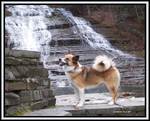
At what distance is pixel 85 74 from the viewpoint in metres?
6.31

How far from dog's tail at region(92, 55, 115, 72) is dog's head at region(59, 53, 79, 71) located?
309 mm

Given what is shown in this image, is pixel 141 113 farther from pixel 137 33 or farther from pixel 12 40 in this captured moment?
pixel 12 40

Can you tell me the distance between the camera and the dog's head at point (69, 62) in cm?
621

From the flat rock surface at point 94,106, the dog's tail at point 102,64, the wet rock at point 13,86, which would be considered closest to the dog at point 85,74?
the dog's tail at point 102,64

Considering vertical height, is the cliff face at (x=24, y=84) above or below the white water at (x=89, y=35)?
below

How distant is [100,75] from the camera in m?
6.28

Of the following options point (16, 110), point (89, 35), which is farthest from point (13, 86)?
point (89, 35)

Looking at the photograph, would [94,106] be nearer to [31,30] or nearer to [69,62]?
[69,62]

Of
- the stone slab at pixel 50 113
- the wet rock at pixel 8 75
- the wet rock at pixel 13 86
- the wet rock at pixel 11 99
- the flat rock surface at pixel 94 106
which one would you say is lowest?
the stone slab at pixel 50 113

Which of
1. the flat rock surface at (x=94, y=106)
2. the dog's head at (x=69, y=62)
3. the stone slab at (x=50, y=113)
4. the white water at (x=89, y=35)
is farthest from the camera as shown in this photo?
the white water at (x=89, y=35)

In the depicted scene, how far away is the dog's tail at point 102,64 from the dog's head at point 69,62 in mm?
309

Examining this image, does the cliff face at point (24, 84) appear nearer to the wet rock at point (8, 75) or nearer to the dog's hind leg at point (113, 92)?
the wet rock at point (8, 75)

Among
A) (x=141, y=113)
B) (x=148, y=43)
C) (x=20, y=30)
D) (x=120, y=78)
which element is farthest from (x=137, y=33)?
(x=20, y=30)

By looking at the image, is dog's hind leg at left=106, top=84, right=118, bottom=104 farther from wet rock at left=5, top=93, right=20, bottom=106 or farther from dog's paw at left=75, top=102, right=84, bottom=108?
wet rock at left=5, top=93, right=20, bottom=106
